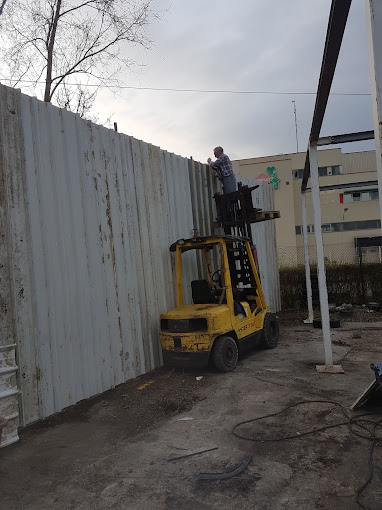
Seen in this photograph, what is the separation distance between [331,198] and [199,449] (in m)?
31.8

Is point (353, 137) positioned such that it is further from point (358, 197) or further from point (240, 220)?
point (358, 197)

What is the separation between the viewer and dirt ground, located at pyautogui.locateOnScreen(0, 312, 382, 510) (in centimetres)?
284

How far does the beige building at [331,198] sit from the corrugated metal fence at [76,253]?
2679cm

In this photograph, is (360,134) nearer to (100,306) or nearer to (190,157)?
(190,157)

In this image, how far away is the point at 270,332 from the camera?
753 cm

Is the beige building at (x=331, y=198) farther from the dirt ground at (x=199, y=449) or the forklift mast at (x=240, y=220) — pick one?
the dirt ground at (x=199, y=449)

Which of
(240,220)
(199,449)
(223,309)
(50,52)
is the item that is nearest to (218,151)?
(240,220)

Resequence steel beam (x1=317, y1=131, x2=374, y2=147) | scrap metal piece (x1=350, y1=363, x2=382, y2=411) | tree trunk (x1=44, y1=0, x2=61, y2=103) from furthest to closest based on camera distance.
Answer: tree trunk (x1=44, y1=0, x2=61, y2=103), steel beam (x1=317, y1=131, x2=374, y2=147), scrap metal piece (x1=350, y1=363, x2=382, y2=411)

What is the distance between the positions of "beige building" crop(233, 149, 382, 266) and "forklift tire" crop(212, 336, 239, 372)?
2681cm

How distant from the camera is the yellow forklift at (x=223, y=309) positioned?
5820 millimetres

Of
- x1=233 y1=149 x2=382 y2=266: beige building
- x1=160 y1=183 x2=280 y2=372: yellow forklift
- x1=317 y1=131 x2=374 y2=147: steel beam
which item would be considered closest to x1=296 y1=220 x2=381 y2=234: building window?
x1=233 y1=149 x2=382 y2=266: beige building

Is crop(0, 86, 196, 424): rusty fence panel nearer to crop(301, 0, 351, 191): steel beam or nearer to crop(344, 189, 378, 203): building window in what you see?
crop(301, 0, 351, 191): steel beam

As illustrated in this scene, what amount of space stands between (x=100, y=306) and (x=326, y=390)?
10.7 ft

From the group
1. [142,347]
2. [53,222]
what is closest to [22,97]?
[53,222]
